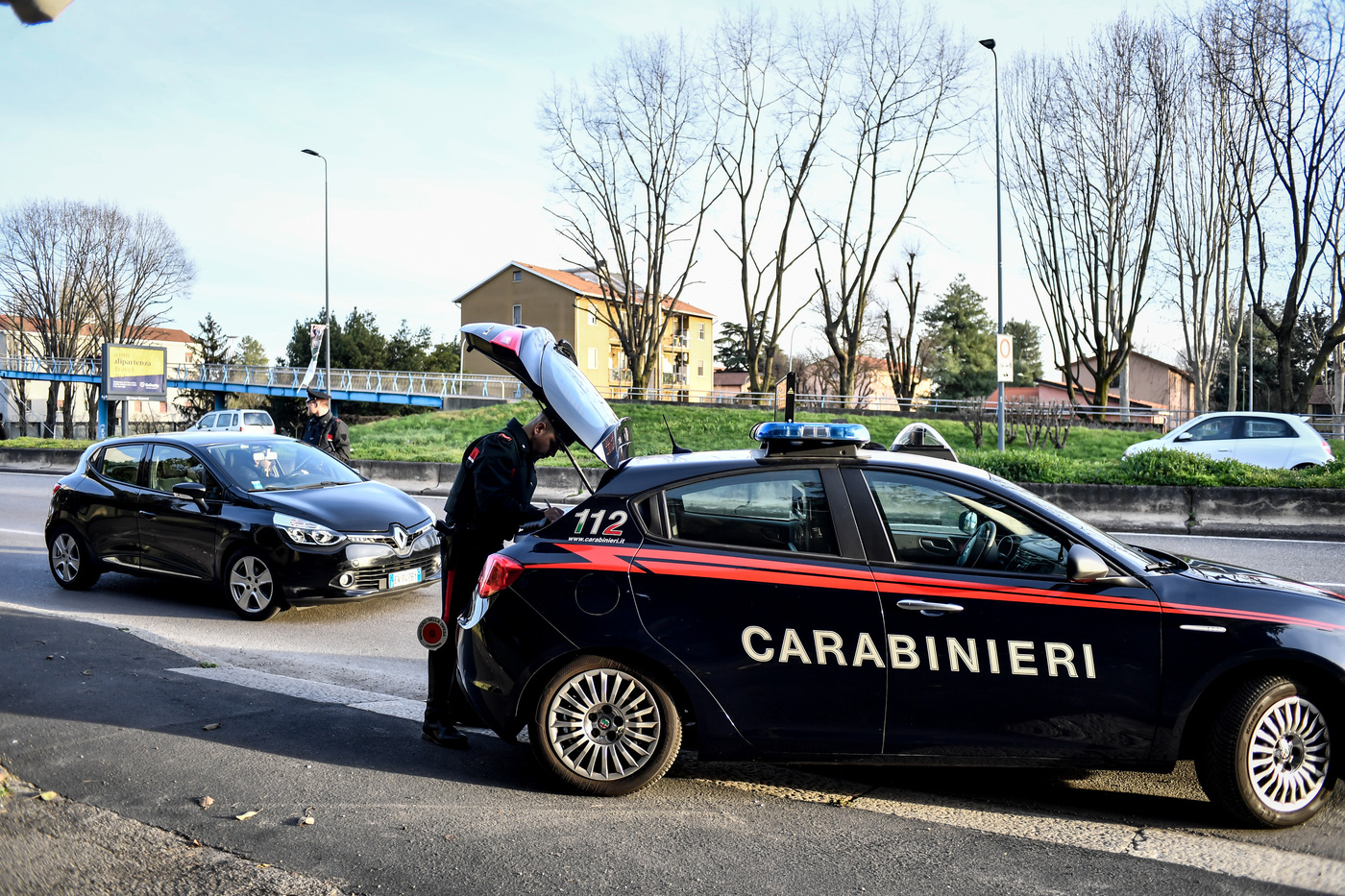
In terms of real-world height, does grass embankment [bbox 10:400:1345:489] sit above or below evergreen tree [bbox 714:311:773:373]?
below

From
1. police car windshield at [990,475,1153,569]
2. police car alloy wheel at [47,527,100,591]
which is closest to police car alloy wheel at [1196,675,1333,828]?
police car windshield at [990,475,1153,569]

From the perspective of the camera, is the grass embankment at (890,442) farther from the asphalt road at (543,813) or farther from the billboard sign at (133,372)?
the billboard sign at (133,372)

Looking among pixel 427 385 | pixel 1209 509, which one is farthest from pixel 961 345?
pixel 1209 509

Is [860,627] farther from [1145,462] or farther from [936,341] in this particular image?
[936,341]

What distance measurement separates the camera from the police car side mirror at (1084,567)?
373 centimetres

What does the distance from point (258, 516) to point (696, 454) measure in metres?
4.80

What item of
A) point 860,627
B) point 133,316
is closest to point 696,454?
point 860,627

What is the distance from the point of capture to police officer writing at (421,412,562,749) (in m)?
4.64

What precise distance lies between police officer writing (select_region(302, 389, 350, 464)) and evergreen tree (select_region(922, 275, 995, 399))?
5959 centimetres

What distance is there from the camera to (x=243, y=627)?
7547 mm

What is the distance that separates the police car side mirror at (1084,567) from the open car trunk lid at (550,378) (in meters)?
1.96

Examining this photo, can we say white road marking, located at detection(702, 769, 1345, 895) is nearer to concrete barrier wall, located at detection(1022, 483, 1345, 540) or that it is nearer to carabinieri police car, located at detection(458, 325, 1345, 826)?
carabinieri police car, located at detection(458, 325, 1345, 826)

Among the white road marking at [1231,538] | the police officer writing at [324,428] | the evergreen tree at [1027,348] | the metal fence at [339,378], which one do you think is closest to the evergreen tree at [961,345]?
the evergreen tree at [1027,348]

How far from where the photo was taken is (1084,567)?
3730 millimetres
